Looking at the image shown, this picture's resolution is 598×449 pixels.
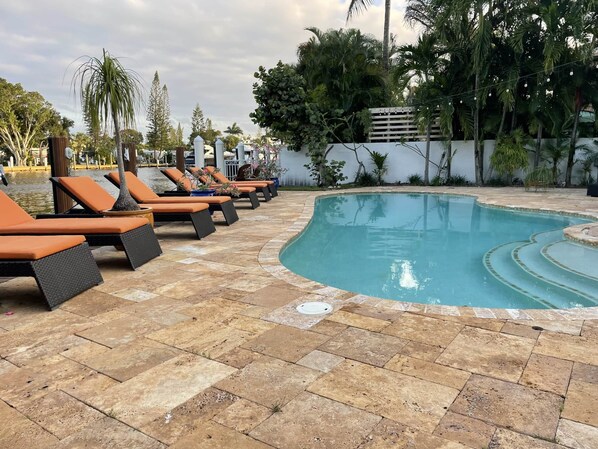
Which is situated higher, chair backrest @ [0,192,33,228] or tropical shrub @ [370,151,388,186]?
tropical shrub @ [370,151,388,186]

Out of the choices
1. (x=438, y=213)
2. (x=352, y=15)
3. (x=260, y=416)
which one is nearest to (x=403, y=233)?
(x=438, y=213)

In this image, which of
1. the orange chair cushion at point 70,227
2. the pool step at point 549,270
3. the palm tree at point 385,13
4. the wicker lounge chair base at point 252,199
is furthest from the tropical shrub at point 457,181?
the orange chair cushion at point 70,227

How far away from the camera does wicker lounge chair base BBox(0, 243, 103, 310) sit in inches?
123

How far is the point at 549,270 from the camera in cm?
512

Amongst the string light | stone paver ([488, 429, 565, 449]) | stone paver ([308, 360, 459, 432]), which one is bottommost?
stone paver ([488, 429, 565, 449])

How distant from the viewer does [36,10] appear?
8391 mm

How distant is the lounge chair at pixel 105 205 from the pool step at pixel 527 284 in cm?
414

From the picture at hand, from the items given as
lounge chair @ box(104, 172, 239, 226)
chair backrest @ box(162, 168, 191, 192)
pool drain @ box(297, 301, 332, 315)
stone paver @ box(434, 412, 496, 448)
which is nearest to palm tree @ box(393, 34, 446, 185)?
chair backrest @ box(162, 168, 191, 192)

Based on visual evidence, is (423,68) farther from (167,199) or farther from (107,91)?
(107,91)

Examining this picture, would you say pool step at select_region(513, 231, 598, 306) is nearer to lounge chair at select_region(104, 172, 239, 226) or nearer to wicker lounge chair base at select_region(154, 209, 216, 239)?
wicker lounge chair base at select_region(154, 209, 216, 239)

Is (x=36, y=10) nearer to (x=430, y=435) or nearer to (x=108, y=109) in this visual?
(x=108, y=109)

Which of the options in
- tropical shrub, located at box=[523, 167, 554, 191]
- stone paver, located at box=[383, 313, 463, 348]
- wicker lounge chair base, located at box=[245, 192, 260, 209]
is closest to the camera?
stone paver, located at box=[383, 313, 463, 348]

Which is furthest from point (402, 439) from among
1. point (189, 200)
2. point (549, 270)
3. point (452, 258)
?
point (189, 200)

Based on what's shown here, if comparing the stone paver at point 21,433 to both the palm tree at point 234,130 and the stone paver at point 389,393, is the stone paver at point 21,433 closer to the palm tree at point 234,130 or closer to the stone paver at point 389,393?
the stone paver at point 389,393
